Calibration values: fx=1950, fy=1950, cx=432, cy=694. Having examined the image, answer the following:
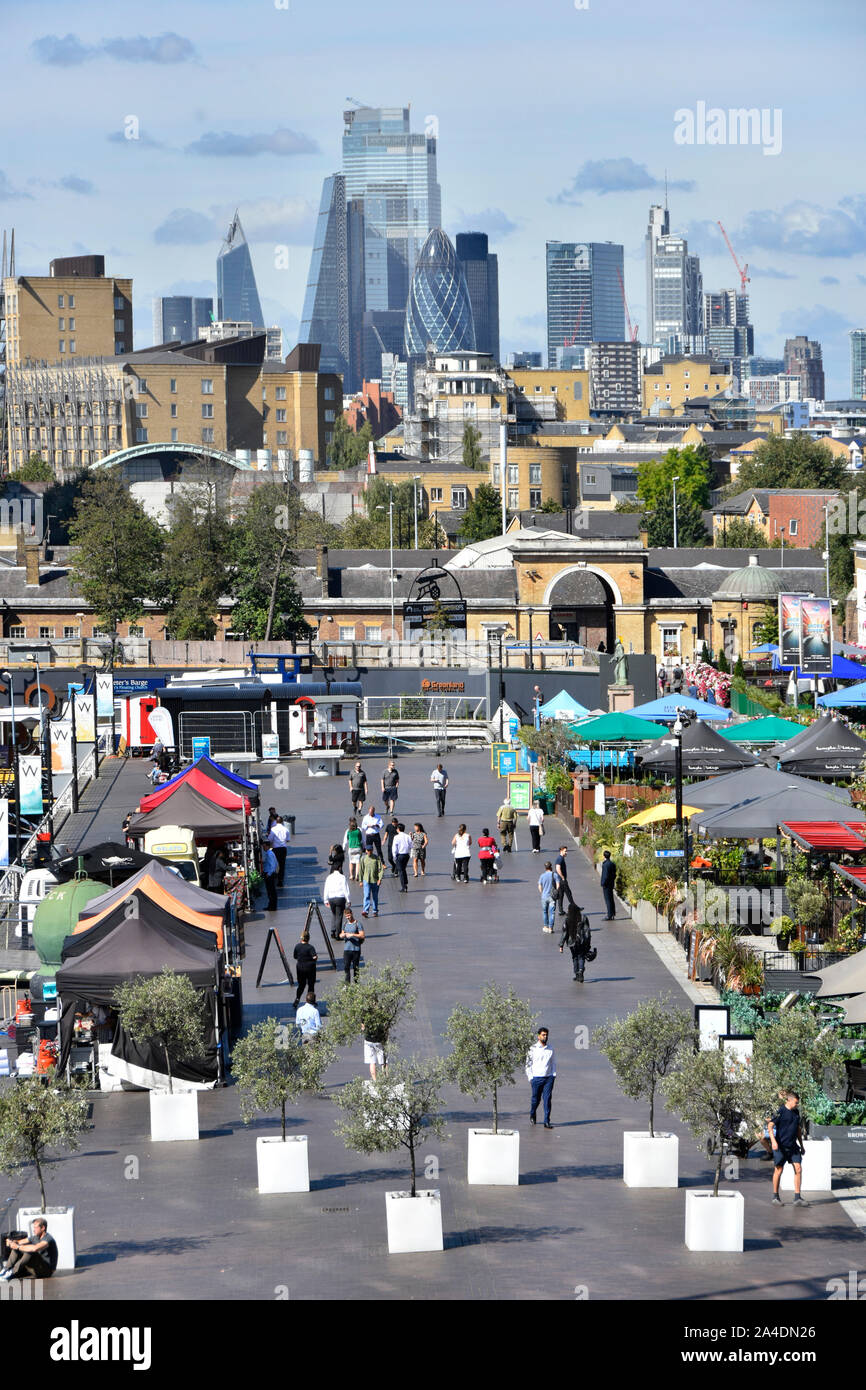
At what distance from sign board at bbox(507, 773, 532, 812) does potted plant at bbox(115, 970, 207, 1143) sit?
2316 centimetres

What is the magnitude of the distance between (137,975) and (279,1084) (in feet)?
13.0

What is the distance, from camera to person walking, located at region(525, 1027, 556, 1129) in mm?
20281

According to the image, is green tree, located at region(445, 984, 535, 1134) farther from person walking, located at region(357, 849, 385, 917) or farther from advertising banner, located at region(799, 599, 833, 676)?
advertising banner, located at region(799, 599, 833, 676)

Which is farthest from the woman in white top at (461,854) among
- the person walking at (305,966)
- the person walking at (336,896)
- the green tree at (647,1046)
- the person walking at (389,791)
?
the green tree at (647,1046)

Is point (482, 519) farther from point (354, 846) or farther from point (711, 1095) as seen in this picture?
point (711, 1095)

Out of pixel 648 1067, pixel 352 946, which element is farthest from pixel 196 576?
pixel 648 1067

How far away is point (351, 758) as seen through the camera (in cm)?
5806

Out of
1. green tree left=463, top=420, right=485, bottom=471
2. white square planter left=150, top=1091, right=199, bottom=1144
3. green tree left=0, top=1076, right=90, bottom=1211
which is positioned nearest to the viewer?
green tree left=0, top=1076, right=90, bottom=1211

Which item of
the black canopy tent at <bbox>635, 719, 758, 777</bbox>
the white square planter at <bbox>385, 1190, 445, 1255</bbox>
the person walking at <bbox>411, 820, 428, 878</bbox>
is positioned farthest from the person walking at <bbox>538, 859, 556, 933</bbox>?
the white square planter at <bbox>385, 1190, 445, 1255</bbox>

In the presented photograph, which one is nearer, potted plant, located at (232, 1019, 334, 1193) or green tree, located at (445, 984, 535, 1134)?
potted plant, located at (232, 1019, 334, 1193)

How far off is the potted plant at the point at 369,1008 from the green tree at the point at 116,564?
63.3 metres
